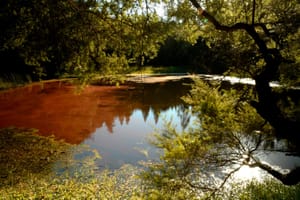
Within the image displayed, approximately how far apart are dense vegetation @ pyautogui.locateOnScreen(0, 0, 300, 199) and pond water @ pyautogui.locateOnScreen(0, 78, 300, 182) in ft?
2.63

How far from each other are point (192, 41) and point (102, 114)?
27.3ft

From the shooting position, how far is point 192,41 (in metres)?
4.85

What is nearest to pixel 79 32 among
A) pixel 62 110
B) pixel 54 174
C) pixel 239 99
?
pixel 239 99

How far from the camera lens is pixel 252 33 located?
3.68 metres

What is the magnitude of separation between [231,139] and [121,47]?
209 centimetres

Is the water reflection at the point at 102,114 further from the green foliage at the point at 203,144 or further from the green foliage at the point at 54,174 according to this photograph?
the green foliage at the point at 203,144

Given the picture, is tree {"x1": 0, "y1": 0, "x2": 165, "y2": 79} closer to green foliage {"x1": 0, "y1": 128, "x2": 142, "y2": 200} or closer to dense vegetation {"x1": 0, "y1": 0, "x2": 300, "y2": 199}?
dense vegetation {"x1": 0, "y1": 0, "x2": 300, "y2": 199}

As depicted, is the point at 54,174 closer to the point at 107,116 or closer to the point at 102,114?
the point at 107,116

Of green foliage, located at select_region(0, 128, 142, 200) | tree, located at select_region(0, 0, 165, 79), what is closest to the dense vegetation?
tree, located at select_region(0, 0, 165, 79)

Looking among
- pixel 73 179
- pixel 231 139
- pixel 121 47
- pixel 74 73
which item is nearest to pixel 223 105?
pixel 231 139

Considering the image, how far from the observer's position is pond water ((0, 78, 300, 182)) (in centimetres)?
795

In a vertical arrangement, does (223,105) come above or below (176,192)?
above

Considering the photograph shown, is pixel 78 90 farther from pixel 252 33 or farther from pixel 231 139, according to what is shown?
pixel 252 33

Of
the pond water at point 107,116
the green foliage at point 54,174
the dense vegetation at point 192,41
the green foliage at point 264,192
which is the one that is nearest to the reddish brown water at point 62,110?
the pond water at point 107,116
